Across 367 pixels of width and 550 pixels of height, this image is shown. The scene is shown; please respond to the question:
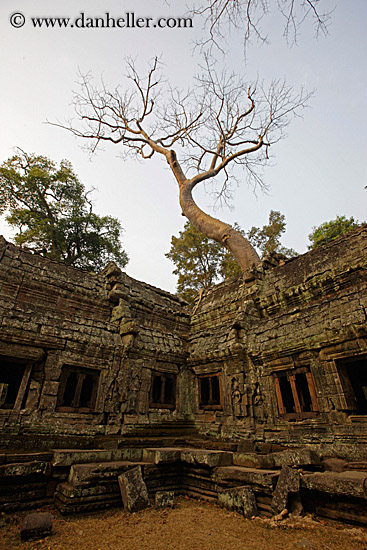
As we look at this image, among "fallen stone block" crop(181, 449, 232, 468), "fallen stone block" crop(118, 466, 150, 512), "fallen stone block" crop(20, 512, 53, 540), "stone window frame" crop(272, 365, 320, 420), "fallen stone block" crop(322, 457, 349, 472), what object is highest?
"stone window frame" crop(272, 365, 320, 420)

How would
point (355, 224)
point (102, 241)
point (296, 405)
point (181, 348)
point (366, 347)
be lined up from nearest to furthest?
1. point (366, 347)
2. point (296, 405)
3. point (181, 348)
4. point (355, 224)
5. point (102, 241)

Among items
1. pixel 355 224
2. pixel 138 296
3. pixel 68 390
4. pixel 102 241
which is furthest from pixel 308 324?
pixel 102 241

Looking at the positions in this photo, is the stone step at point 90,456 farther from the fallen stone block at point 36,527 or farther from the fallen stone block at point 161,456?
the fallen stone block at point 36,527

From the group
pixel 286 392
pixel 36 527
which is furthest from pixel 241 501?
pixel 286 392

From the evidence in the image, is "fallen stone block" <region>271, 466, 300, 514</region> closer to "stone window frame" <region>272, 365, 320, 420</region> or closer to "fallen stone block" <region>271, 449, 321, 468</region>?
"fallen stone block" <region>271, 449, 321, 468</region>

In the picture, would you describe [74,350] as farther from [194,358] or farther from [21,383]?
[194,358]

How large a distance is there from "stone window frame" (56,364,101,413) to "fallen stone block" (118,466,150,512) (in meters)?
3.65

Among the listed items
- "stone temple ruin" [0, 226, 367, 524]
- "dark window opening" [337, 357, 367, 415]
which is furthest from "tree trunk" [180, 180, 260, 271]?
"dark window opening" [337, 357, 367, 415]

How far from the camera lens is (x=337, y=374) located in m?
6.70

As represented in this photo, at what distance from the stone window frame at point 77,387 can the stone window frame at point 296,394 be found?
5.19 meters

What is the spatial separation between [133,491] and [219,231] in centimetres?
1401

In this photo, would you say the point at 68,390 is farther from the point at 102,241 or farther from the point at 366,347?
the point at 102,241

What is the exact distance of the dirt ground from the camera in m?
3.15

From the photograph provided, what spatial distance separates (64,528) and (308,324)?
6636 millimetres
